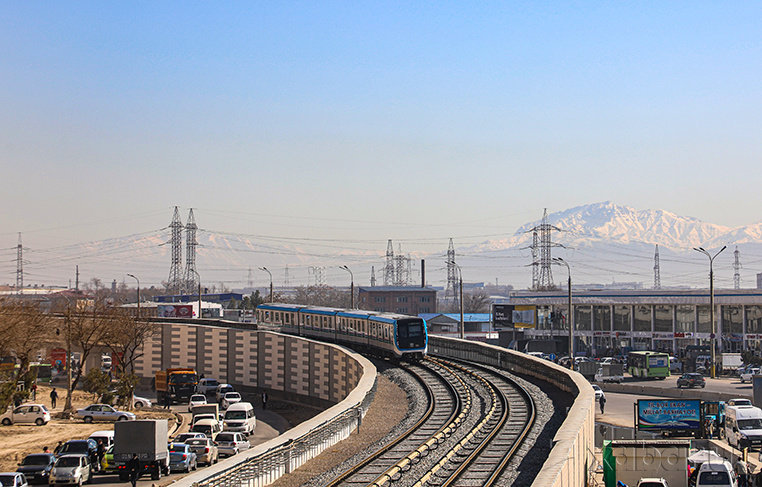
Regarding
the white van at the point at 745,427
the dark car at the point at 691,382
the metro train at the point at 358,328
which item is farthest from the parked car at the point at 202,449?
the dark car at the point at 691,382

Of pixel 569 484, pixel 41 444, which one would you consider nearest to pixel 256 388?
pixel 41 444

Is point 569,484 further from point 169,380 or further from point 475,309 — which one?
point 475,309

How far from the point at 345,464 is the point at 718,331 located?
218 ft

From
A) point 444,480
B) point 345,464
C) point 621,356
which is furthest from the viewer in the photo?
point 621,356

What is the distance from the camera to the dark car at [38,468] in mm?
26297

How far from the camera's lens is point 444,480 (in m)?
19.4

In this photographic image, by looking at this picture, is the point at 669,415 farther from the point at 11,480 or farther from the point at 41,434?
the point at 41,434

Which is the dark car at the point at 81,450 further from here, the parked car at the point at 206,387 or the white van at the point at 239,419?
the parked car at the point at 206,387

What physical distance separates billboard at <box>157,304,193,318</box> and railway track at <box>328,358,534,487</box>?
195 ft

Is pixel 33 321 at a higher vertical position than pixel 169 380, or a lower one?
higher

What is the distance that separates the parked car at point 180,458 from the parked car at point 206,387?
29900mm

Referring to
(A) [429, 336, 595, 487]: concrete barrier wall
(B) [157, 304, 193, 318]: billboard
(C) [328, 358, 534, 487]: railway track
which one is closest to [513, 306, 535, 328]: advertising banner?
(B) [157, 304, 193, 318]: billboard

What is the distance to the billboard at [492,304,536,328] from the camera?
9194cm

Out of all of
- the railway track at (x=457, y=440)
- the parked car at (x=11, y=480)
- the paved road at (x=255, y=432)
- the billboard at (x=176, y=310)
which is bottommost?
the paved road at (x=255, y=432)
